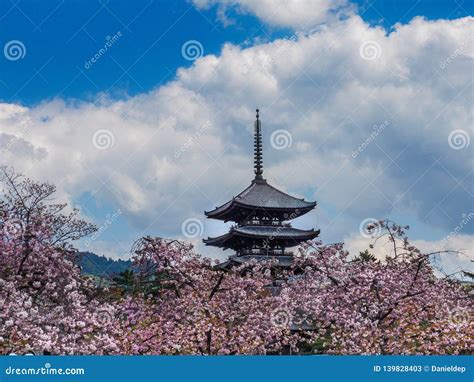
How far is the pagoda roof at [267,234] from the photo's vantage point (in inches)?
1288

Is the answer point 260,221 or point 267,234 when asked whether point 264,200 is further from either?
point 267,234

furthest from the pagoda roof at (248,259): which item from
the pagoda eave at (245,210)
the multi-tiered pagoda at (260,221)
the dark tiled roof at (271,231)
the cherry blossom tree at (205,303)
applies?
the cherry blossom tree at (205,303)

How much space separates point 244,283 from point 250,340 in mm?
1436

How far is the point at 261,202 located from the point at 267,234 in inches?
94.1

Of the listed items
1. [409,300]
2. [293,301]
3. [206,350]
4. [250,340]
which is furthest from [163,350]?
[409,300]

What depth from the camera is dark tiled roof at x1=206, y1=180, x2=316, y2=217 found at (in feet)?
113

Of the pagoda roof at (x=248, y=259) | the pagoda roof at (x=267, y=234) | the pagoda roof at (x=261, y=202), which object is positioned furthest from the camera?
the pagoda roof at (x=261, y=202)

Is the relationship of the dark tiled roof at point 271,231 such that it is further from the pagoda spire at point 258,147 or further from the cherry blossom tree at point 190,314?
the cherry blossom tree at point 190,314

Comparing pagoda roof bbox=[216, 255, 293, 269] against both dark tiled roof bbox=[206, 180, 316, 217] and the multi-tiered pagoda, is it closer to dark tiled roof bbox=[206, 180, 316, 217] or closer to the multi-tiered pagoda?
the multi-tiered pagoda

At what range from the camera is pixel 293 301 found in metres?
15.5

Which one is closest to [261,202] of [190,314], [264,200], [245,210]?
[264,200]

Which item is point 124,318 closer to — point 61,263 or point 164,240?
point 164,240

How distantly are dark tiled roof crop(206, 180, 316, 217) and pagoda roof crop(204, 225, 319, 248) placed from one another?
117 centimetres

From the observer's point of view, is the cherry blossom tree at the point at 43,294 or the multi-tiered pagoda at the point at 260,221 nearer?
the cherry blossom tree at the point at 43,294
